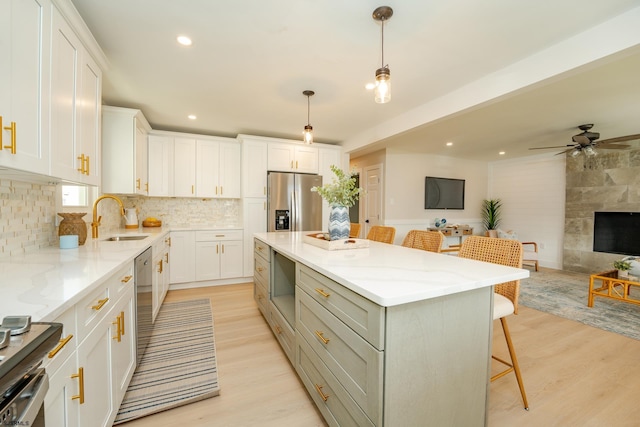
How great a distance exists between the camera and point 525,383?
1812mm

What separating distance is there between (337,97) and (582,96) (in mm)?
2633

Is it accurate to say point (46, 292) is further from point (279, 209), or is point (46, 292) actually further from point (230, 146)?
point (230, 146)

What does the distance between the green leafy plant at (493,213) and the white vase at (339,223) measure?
604cm

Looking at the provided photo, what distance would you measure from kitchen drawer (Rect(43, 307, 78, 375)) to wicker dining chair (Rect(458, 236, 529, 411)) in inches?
73.4

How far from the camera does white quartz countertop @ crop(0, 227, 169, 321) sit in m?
0.79

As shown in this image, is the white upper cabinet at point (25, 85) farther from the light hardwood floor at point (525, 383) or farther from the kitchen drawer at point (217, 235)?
the kitchen drawer at point (217, 235)

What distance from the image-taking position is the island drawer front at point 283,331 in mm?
1827

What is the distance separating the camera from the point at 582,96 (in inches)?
110

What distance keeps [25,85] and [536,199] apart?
7.75 meters

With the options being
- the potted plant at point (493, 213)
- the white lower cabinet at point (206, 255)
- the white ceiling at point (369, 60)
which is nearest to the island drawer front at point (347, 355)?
the white ceiling at point (369, 60)

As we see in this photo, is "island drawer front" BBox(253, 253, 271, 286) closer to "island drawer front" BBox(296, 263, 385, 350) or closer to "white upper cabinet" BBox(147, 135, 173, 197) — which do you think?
"island drawer front" BBox(296, 263, 385, 350)

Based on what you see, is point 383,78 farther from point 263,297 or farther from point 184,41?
point 263,297

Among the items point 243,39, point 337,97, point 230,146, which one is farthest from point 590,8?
point 230,146

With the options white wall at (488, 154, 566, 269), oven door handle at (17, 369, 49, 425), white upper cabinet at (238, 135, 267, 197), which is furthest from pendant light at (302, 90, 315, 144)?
white wall at (488, 154, 566, 269)
